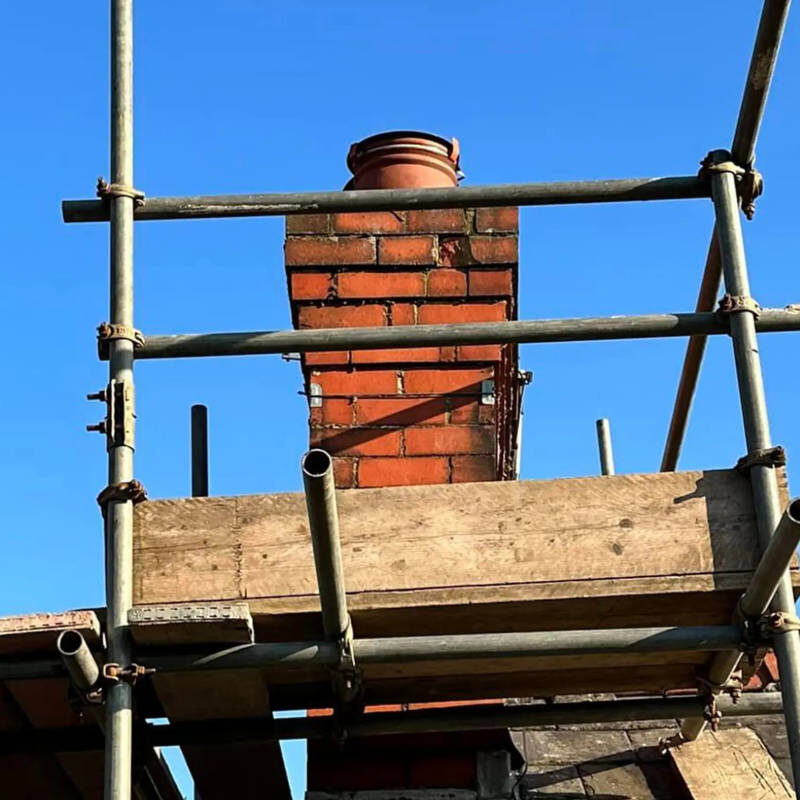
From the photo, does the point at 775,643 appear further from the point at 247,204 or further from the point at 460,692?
the point at 247,204

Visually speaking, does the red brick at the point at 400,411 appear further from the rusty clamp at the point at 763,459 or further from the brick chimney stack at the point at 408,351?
the rusty clamp at the point at 763,459

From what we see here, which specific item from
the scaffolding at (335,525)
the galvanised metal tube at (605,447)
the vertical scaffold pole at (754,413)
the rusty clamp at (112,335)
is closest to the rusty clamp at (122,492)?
the scaffolding at (335,525)

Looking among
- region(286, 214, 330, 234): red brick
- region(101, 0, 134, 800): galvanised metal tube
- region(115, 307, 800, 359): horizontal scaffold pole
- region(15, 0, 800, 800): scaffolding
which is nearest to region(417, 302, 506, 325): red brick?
region(286, 214, 330, 234): red brick

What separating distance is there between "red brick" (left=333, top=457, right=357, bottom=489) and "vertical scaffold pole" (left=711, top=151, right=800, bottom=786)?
1.44 meters

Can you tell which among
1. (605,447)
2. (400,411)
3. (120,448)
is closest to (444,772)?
(400,411)

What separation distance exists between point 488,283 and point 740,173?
127 centimetres

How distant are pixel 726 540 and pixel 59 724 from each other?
1901 mm

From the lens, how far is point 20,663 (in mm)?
4152

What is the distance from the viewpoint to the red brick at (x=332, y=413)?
17.8ft

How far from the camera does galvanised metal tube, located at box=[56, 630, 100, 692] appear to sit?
387cm

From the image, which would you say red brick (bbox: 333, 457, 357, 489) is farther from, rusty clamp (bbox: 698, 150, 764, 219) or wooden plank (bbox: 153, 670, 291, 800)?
rusty clamp (bbox: 698, 150, 764, 219)

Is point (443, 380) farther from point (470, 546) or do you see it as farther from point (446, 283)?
point (470, 546)

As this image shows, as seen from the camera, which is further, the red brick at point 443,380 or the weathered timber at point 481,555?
the red brick at point 443,380

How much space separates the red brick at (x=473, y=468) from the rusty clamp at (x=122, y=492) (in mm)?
1365
